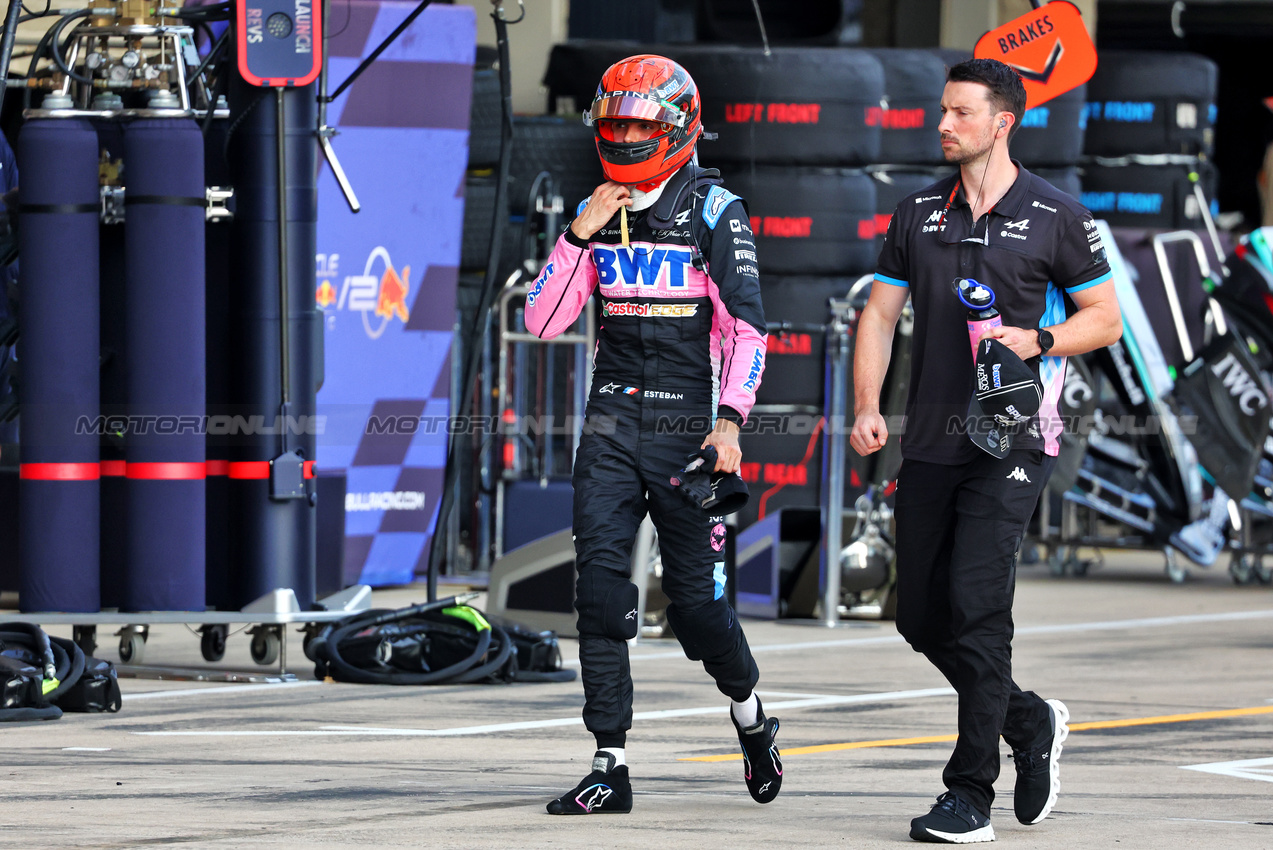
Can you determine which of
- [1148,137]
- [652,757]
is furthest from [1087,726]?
[1148,137]

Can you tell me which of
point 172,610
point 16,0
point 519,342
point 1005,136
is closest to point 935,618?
point 1005,136

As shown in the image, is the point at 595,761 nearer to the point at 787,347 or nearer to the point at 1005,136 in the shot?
the point at 1005,136

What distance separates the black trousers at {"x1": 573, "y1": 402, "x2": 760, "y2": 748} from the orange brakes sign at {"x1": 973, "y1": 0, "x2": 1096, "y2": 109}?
3328mm

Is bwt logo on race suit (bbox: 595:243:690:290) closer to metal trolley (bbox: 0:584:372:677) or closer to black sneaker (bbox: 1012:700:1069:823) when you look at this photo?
black sneaker (bbox: 1012:700:1069:823)

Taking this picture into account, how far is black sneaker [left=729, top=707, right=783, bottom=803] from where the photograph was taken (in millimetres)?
5430

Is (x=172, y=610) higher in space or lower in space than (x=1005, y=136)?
lower

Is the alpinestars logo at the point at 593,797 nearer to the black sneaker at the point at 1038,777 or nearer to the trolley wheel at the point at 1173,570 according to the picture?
the black sneaker at the point at 1038,777

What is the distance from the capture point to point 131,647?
28.2 ft

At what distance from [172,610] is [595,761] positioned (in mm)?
3205

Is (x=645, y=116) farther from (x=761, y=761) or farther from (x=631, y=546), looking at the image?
(x=761, y=761)

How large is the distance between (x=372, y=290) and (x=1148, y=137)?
621cm

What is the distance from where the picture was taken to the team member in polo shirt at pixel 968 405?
508 centimetres

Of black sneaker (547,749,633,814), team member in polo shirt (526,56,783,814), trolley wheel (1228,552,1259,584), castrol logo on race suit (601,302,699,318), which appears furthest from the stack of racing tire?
black sneaker (547,749,633,814)

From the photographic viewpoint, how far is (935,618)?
17.1 ft
